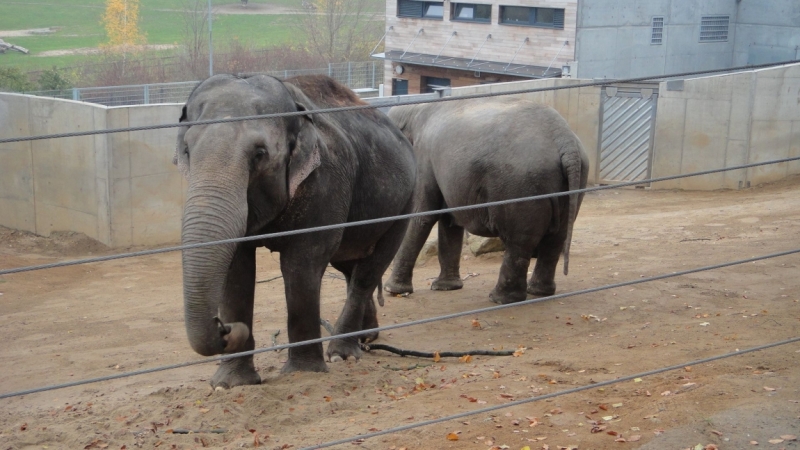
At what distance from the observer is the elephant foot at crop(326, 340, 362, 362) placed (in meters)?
6.61

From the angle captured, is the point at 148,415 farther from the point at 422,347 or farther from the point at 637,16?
the point at 637,16

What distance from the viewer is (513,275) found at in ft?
26.8

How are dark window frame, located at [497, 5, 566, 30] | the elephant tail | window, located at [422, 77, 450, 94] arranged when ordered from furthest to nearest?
window, located at [422, 77, 450, 94] < dark window frame, located at [497, 5, 566, 30] < the elephant tail

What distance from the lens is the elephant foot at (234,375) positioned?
5.67 meters

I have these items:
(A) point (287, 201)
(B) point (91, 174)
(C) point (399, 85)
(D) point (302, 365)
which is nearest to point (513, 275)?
(D) point (302, 365)

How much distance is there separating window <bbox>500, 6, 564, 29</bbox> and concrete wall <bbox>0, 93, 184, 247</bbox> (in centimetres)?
1591

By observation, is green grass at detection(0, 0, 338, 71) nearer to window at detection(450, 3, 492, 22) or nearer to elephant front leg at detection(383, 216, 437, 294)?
window at detection(450, 3, 492, 22)

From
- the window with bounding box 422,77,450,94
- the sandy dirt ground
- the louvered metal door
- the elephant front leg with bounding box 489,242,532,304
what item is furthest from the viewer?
the window with bounding box 422,77,450,94

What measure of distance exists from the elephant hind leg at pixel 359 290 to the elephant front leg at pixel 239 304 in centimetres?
104

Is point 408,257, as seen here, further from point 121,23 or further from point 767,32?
point 121,23

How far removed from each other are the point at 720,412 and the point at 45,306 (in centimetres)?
728

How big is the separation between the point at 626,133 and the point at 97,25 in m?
40.7

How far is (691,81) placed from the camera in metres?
15.2

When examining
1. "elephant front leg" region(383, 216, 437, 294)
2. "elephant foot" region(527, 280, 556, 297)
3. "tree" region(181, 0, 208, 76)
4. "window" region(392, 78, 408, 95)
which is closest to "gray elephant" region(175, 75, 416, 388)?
"elephant front leg" region(383, 216, 437, 294)
